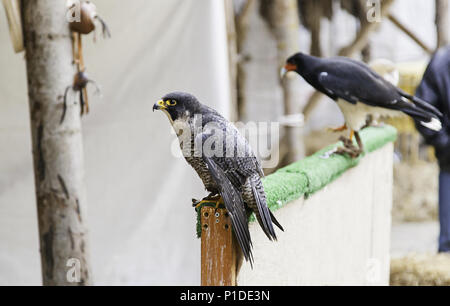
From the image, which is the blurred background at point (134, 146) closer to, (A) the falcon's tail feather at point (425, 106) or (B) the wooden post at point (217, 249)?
(A) the falcon's tail feather at point (425, 106)

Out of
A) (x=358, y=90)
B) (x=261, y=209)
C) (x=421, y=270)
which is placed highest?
(x=358, y=90)

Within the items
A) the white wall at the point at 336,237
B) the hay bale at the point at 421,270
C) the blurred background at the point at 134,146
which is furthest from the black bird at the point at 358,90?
the hay bale at the point at 421,270

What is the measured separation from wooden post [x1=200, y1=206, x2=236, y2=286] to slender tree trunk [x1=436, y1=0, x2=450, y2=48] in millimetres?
4404

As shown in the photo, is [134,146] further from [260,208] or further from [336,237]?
[260,208]

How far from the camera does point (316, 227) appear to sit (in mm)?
1925

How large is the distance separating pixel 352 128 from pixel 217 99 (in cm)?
87

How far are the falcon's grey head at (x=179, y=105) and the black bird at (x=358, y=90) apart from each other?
34.3 inches

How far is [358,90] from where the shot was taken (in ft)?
6.35

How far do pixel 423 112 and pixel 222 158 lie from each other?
3.39 ft

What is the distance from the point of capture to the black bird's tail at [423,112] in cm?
187

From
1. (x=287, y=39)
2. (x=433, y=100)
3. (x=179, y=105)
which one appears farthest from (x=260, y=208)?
(x=287, y=39)

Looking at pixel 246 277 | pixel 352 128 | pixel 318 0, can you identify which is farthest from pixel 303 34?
pixel 246 277

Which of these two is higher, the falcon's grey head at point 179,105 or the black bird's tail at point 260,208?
the falcon's grey head at point 179,105
